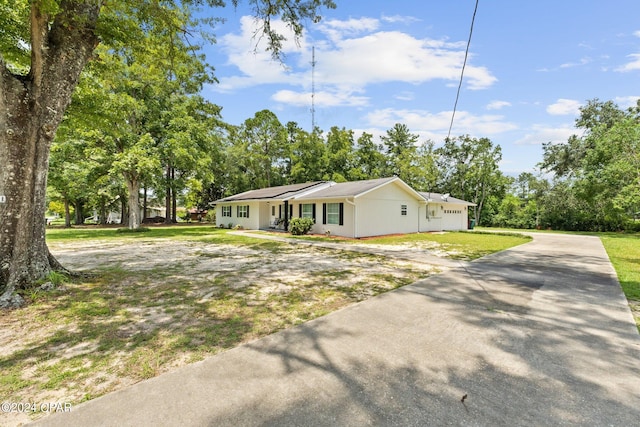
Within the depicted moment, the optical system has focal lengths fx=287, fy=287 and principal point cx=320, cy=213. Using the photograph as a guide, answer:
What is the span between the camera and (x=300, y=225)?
17688 millimetres

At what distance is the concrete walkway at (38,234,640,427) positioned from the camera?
223cm

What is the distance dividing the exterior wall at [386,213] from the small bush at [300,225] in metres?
3.28

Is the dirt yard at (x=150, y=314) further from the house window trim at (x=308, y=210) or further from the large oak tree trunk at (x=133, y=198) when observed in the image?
the large oak tree trunk at (x=133, y=198)

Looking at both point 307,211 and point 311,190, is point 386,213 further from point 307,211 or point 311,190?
point 311,190

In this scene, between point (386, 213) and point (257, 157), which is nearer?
point (386, 213)

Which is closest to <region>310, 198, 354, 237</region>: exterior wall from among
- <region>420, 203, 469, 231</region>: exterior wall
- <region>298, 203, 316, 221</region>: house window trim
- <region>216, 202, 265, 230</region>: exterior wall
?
<region>298, 203, 316, 221</region>: house window trim

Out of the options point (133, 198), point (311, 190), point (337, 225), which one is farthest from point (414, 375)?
point (133, 198)

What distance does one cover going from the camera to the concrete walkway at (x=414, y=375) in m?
2.23

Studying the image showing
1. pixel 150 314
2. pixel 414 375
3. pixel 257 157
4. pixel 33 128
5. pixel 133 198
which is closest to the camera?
pixel 414 375

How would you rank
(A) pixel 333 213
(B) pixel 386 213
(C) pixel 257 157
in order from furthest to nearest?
(C) pixel 257 157 → (B) pixel 386 213 → (A) pixel 333 213

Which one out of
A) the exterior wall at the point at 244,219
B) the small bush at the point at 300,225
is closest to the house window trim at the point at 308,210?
the small bush at the point at 300,225

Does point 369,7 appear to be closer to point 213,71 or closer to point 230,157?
point 213,71

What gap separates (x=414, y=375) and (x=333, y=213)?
14.9 metres

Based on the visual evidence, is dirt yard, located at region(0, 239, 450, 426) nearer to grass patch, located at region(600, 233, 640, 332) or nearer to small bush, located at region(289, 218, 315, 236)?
grass patch, located at region(600, 233, 640, 332)
